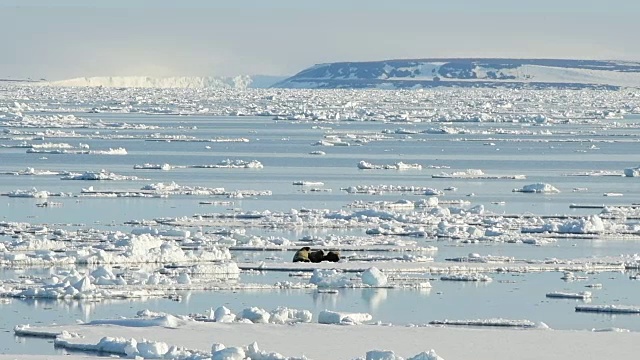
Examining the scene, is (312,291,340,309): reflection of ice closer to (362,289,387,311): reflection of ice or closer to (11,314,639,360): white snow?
(362,289,387,311): reflection of ice

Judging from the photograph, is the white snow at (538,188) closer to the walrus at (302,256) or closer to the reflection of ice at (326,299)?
the walrus at (302,256)

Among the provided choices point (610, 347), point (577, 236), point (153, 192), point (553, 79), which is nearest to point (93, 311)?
point (610, 347)

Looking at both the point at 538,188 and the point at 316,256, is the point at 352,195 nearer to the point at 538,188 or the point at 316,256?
the point at 538,188

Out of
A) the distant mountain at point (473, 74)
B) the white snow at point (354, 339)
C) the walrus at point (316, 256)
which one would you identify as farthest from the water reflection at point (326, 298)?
the distant mountain at point (473, 74)

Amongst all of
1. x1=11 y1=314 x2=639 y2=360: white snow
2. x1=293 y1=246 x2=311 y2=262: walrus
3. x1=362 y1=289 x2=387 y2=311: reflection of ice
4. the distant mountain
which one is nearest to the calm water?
x1=362 y1=289 x2=387 y2=311: reflection of ice

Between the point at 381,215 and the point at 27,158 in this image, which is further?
the point at 27,158

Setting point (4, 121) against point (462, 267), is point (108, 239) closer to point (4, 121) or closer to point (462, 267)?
point (462, 267)

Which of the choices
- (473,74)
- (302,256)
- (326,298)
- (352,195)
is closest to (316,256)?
(302,256)
